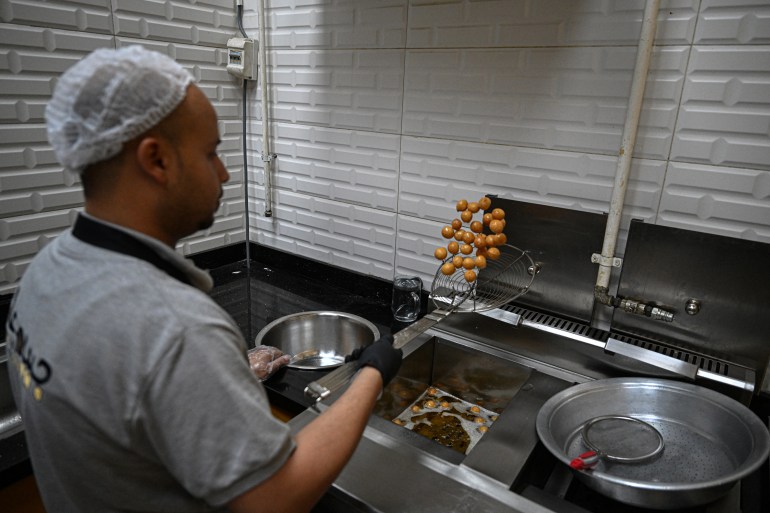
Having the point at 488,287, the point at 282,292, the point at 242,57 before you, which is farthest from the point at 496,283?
the point at 242,57

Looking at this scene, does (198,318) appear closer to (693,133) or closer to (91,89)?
(91,89)

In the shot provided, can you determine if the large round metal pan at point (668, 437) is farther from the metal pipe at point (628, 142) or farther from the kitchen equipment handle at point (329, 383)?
the kitchen equipment handle at point (329, 383)

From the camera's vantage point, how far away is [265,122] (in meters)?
1.97

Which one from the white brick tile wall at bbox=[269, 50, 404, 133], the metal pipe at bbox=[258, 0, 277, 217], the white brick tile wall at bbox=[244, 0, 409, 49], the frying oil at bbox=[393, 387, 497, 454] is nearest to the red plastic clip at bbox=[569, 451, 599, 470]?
the frying oil at bbox=[393, 387, 497, 454]

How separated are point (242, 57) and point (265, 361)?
3.89 feet

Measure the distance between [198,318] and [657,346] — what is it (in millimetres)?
1156

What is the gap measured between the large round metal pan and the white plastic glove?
2.24 ft

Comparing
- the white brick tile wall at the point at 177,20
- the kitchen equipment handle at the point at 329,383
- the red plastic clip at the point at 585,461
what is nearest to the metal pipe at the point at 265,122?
the white brick tile wall at the point at 177,20

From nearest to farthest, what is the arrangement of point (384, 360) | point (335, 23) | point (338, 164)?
point (384, 360)
point (335, 23)
point (338, 164)

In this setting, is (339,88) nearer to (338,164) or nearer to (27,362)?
(338,164)

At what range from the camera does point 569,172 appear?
53.3 inches

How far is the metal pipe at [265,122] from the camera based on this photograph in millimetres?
1885

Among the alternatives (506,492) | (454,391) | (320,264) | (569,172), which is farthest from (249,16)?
(506,492)

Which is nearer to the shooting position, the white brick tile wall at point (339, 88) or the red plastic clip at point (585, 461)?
the red plastic clip at point (585, 461)
